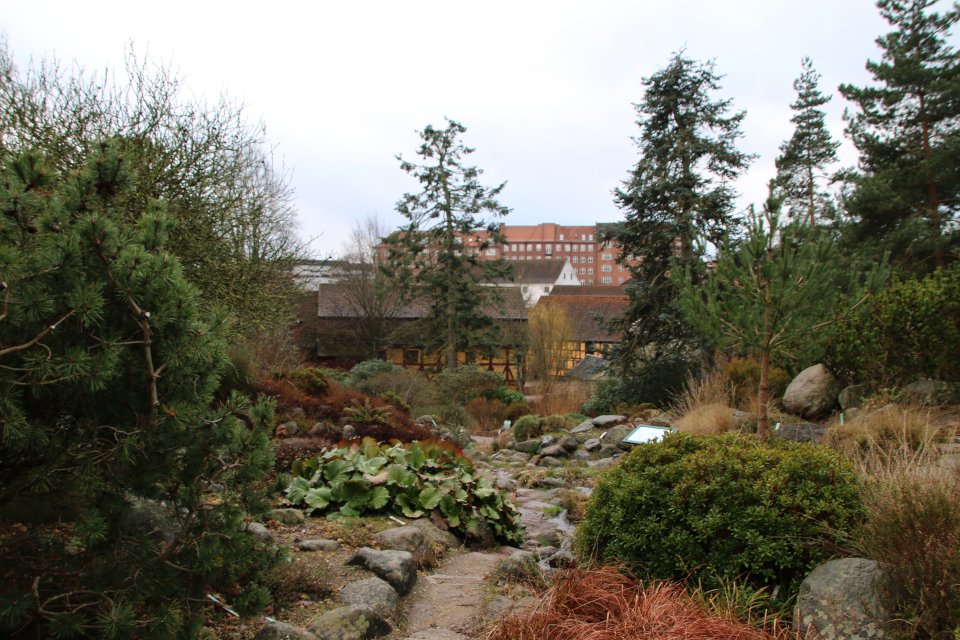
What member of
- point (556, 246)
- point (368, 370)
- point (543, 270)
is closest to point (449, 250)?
point (368, 370)

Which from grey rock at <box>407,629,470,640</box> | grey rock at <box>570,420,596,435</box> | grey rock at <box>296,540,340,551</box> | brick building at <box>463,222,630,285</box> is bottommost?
grey rock at <box>570,420,596,435</box>

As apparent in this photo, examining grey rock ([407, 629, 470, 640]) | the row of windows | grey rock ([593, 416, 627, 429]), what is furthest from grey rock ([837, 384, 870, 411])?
the row of windows

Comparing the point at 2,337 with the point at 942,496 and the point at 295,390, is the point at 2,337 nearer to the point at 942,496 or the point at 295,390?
the point at 942,496

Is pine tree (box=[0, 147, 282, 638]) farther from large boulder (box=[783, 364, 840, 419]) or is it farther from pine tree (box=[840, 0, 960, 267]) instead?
pine tree (box=[840, 0, 960, 267])

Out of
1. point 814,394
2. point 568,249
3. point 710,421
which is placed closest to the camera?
point 814,394

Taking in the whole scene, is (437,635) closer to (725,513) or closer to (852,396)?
(725,513)

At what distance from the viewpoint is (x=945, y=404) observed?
7262 mm

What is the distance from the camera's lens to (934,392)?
7.41 meters

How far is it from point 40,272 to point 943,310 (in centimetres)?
929

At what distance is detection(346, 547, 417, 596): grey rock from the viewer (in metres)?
3.52

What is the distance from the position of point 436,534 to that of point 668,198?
13.7 m

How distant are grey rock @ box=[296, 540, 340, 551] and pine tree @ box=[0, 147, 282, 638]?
1555 mm

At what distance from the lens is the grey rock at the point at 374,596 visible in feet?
10.3

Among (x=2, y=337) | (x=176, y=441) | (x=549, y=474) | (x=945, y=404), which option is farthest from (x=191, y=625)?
(x=945, y=404)
